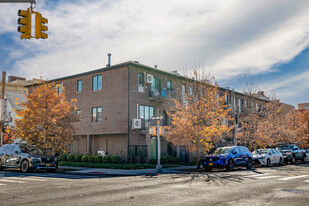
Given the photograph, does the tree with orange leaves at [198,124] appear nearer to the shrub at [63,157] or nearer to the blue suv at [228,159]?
the blue suv at [228,159]

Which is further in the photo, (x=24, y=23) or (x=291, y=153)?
(x=291, y=153)

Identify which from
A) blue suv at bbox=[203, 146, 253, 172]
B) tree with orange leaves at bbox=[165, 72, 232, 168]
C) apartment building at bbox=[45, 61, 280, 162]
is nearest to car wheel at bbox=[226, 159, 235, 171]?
blue suv at bbox=[203, 146, 253, 172]

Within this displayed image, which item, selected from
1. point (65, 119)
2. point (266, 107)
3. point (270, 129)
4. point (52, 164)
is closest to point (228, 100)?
point (266, 107)

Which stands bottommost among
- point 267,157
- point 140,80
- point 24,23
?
point 267,157

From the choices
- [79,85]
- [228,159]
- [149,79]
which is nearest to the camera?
[228,159]

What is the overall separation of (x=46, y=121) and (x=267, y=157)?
1746 centimetres

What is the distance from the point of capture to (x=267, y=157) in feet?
80.8

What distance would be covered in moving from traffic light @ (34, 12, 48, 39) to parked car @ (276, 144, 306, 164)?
81.1ft

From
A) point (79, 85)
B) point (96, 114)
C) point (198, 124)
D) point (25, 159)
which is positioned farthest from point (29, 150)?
point (79, 85)

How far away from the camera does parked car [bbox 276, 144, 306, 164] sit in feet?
92.4

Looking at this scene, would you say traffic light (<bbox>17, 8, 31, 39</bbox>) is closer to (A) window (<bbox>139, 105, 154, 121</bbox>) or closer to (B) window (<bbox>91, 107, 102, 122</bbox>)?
(A) window (<bbox>139, 105, 154, 121</bbox>)

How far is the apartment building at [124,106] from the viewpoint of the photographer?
95.3 feet

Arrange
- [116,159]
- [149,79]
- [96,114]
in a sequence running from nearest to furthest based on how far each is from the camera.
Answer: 1. [116,159]
2. [149,79]
3. [96,114]

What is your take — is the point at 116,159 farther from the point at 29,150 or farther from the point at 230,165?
the point at 230,165
